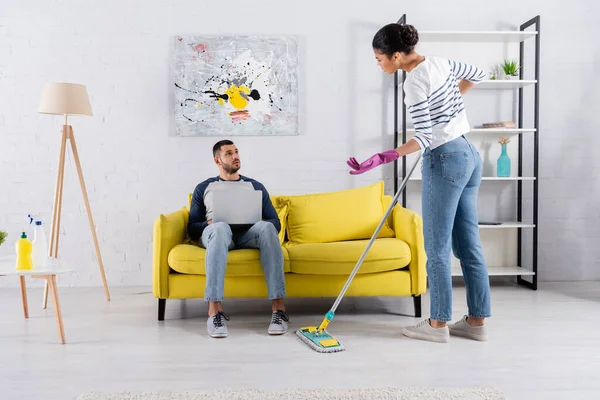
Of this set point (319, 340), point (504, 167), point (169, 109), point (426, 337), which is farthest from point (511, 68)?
point (319, 340)

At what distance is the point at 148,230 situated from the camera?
4285mm

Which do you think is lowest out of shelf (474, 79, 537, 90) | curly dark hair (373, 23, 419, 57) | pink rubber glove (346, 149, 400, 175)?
pink rubber glove (346, 149, 400, 175)

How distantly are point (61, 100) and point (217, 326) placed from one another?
1654mm

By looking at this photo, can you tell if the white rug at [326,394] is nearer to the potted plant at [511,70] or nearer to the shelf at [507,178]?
the shelf at [507,178]

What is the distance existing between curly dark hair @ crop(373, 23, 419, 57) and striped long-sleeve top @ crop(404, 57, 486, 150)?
0.10 m

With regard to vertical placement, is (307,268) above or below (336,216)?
below

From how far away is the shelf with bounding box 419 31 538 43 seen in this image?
4.01 m

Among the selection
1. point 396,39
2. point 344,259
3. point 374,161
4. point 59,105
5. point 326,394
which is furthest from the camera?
point 59,105

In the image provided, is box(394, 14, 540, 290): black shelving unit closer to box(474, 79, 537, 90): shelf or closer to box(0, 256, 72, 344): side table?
box(474, 79, 537, 90): shelf

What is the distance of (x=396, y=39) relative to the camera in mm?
2543

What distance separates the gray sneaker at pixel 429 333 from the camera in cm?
278

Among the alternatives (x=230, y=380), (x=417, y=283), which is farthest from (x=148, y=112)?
(x=230, y=380)

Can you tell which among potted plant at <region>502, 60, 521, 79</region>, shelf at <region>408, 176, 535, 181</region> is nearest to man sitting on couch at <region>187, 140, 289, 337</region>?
shelf at <region>408, 176, 535, 181</region>

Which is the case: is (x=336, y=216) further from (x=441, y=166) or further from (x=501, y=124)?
(x=501, y=124)
